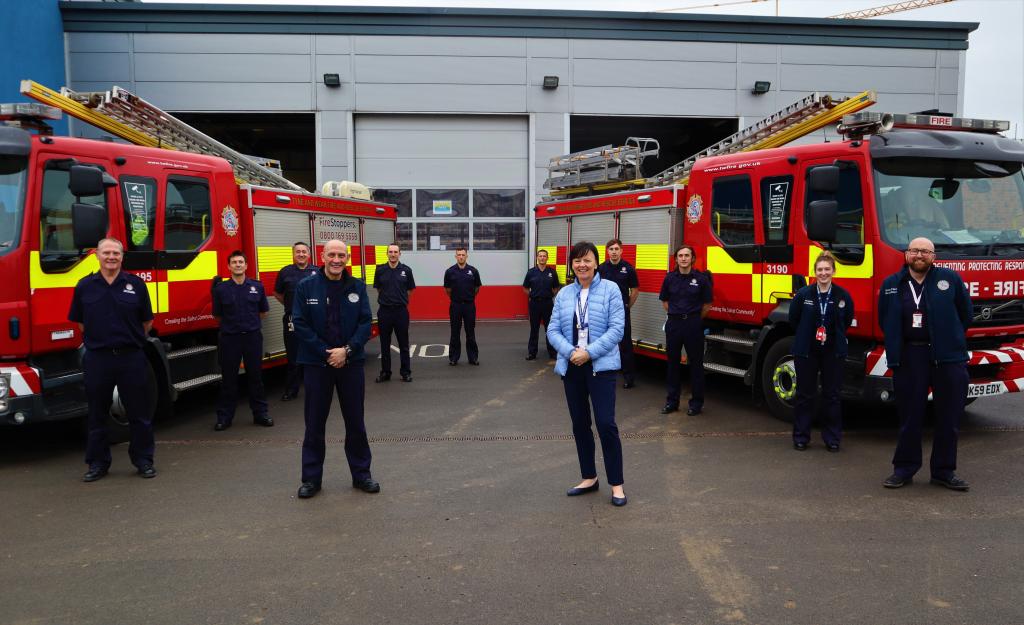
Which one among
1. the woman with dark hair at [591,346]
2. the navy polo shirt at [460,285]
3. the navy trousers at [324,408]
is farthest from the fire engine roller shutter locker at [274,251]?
the woman with dark hair at [591,346]

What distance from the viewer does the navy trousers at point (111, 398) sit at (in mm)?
5891

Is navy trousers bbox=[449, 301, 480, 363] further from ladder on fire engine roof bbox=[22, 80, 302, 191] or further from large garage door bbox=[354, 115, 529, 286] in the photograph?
large garage door bbox=[354, 115, 529, 286]

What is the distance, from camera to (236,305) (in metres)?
7.64

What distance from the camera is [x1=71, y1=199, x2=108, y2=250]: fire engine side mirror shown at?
6246 millimetres

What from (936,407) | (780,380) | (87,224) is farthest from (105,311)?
(936,407)

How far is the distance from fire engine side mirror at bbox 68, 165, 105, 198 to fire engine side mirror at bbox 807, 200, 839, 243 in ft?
19.6

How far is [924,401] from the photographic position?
5.61 m

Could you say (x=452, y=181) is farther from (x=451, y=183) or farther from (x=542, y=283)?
(x=542, y=283)

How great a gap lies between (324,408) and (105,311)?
184 cm

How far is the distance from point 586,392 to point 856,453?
2761 mm

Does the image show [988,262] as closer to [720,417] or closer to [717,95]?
[720,417]


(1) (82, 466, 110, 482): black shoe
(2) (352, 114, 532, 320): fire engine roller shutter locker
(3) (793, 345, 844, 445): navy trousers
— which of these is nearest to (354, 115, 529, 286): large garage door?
(2) (352, 114, 532, 320): fire engine roller shutter locker

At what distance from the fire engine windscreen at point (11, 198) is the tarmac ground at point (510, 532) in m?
1.85

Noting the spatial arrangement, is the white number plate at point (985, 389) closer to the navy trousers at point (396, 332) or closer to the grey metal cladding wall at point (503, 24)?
the navy trousers at point (396, 332)
